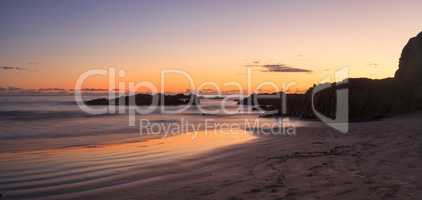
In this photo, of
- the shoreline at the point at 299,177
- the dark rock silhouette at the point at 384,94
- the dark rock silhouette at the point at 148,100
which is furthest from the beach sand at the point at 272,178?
the dark rock silhouette at the point at 148,100

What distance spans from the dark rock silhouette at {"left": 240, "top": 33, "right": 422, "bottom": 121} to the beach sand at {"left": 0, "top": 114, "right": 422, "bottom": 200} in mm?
18030

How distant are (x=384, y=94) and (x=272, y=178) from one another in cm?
2504

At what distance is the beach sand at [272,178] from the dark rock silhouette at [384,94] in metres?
18.0

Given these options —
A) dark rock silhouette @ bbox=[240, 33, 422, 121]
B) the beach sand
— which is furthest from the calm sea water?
the beach sand

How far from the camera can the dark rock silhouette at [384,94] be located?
2830 cm

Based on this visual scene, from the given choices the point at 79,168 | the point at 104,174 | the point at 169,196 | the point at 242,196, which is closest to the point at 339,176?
the point at 242,196

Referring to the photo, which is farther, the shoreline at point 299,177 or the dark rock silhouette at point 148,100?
the dark rock silhouette at point 148,100

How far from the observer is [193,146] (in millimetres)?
15461

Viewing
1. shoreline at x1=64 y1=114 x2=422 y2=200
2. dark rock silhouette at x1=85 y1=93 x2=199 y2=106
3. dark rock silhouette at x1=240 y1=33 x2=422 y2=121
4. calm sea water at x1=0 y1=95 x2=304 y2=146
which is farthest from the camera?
dark rock silhouette at x1=85 y1=93 x2=199 y2=106

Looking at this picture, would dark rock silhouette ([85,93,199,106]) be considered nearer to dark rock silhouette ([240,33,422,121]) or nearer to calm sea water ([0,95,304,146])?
calm sea water ([0,95,304,146])

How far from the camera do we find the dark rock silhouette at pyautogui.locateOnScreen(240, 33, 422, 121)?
28297 mm

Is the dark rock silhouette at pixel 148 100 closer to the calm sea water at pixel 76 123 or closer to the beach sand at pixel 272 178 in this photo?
the calm sea water at pixel 76 123

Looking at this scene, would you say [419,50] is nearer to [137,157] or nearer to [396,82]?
[396,82]

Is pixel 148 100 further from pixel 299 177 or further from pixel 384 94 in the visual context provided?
pixel 299 177
